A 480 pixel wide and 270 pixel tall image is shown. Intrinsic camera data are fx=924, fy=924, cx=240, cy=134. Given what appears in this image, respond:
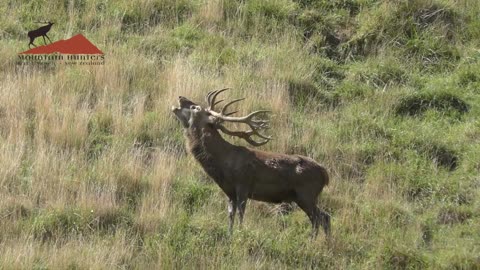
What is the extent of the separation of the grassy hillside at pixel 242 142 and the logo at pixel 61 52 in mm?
161

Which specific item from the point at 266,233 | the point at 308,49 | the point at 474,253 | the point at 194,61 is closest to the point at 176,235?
the point at 266,233

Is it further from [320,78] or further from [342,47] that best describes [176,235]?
[342,47]

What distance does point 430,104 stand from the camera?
530 inches

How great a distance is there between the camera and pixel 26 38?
47.9 feet

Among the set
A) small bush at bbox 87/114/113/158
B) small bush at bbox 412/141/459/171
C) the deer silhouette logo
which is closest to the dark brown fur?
small bush at bbox 87/114/113/158

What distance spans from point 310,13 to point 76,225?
21.9 ft

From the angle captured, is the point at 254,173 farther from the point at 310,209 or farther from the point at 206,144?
the point at 310,209

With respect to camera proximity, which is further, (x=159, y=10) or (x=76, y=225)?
(x=159, y=10)

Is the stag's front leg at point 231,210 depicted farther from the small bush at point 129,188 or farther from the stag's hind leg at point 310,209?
the small bush at point 129,188

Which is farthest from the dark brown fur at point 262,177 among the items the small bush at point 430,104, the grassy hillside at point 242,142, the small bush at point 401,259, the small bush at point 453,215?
the small bush at point 430,104

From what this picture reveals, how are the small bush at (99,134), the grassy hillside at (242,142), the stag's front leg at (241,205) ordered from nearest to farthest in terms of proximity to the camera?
the grassy hillside at (242,142) → the stag's front leg at (241,205) → the small bush at (99,134)

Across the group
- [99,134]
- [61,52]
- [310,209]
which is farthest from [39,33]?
[310,209]

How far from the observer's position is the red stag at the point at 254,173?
10133mm

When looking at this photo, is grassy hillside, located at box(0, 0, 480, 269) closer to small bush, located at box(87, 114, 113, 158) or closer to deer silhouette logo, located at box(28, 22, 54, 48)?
small bush, located at box(87, 114, 113, 158)
